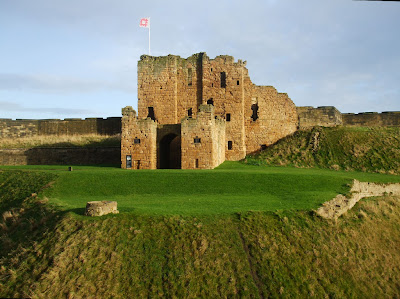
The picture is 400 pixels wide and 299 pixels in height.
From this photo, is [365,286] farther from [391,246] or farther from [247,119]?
[247,119]

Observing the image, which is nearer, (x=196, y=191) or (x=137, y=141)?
(x=196, y=191)

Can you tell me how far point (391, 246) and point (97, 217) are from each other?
40.1ft

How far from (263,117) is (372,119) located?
12.3 meters

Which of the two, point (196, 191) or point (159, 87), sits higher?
point (159, 87)

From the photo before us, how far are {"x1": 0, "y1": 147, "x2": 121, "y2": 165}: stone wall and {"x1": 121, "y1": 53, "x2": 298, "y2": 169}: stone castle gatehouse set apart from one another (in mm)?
4550

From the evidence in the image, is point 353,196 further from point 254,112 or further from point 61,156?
point 61,156

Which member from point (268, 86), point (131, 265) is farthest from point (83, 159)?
point (131, 265)

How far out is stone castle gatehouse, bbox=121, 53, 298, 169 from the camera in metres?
31.6

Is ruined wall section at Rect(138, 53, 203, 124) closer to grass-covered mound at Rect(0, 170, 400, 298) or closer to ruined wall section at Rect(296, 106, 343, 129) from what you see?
ruined wall section at Rect(296, 106, 343, 129)

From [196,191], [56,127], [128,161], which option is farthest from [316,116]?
[56,127]

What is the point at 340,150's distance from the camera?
30.5 meters

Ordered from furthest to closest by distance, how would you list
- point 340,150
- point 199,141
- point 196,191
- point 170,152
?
point 170,152 → point 340,150 → point 199,141 → point 196,191

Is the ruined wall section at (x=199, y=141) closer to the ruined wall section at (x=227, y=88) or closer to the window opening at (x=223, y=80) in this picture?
the ruined wall section at (x=227, y=88)

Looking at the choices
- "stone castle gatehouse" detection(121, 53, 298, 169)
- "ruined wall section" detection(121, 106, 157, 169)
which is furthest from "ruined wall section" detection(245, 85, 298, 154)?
"ruined wall section" detection(121, 106, 157, 169)
